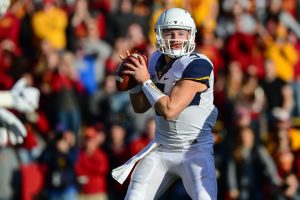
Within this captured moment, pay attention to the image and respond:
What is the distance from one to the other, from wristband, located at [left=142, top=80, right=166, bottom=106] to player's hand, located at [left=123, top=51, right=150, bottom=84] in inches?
1.7

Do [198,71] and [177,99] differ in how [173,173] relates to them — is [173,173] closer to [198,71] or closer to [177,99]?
[177,99]

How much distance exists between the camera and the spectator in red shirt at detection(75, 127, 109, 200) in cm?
1105

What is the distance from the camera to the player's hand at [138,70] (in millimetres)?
7102

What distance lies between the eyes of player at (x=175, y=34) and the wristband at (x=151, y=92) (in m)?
0.41

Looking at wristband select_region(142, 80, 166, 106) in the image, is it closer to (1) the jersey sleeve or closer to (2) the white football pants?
(1) the jersey sleeve

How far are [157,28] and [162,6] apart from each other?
6858 millimetres

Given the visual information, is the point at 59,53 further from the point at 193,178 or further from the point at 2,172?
the point at 193,178

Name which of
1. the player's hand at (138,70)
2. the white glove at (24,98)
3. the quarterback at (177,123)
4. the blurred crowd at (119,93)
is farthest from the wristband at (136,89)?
the blurred crowd at (119,93)

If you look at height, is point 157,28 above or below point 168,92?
above

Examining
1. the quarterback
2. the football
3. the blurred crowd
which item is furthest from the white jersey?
the blurred crowd

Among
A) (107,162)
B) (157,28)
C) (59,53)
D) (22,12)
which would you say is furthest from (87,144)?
(157,28)

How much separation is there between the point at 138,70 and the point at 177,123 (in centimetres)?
50

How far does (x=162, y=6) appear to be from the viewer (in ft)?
46.6

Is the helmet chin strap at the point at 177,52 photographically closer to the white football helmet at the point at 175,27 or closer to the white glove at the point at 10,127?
the white football helmet at the point at 175,27
